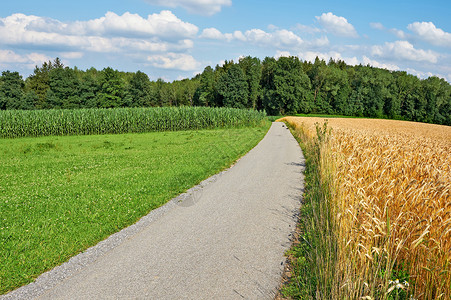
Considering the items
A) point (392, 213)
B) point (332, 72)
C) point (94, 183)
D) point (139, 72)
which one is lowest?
point (94, 183)

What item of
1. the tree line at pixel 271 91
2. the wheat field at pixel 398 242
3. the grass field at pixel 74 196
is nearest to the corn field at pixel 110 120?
the grass field at pixel 74 196

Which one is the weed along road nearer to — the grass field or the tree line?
the grass field

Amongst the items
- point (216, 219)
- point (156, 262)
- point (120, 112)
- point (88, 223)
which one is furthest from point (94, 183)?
point (120, 112)

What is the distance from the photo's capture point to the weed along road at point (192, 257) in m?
4.34

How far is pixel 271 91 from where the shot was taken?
267 feet

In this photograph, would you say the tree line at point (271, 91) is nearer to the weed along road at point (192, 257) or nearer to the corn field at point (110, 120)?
the corn field at point (110, 120)

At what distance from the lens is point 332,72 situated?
93312 mm

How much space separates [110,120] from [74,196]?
2710cm

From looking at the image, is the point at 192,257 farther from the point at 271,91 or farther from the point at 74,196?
the point at 271,91

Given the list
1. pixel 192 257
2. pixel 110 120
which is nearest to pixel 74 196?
pixel 192 257

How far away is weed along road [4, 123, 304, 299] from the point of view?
4.34 meters

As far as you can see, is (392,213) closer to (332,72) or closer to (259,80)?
(259,80)

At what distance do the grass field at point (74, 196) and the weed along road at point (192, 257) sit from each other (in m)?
0.52

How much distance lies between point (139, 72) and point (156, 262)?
83536mm
